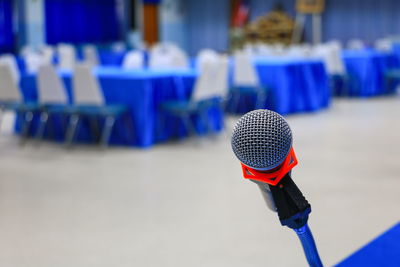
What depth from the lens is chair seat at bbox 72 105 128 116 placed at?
18.8ft

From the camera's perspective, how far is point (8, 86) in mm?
6258

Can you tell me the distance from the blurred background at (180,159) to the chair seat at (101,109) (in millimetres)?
13

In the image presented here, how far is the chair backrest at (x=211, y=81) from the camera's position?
6.16m

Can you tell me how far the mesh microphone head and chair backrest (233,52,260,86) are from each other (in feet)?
22.6

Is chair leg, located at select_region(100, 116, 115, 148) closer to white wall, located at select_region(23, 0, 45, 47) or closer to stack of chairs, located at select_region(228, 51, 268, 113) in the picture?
stack of chairs, located at select_region(228, 51, 268, 113)

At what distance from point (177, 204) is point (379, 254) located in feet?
8.78

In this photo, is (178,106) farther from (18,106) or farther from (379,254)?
(379,254)

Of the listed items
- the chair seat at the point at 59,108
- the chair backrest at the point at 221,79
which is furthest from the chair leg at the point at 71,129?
the chair backrest at the point at 221,79

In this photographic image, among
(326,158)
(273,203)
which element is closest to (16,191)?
(326,158)

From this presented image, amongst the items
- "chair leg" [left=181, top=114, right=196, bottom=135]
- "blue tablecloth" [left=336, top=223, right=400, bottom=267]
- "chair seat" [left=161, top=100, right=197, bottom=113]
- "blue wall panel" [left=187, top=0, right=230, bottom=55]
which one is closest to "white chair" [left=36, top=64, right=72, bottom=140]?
"chair seat" [left=161, top=100, right=197, bottom=113]

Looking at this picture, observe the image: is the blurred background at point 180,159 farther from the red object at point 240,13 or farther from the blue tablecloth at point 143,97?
the red object at point 240,13

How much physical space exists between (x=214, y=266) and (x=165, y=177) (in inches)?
73.7

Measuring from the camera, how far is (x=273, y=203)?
37.5 inches

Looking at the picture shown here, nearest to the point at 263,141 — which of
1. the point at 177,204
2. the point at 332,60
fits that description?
the point at 177,204
